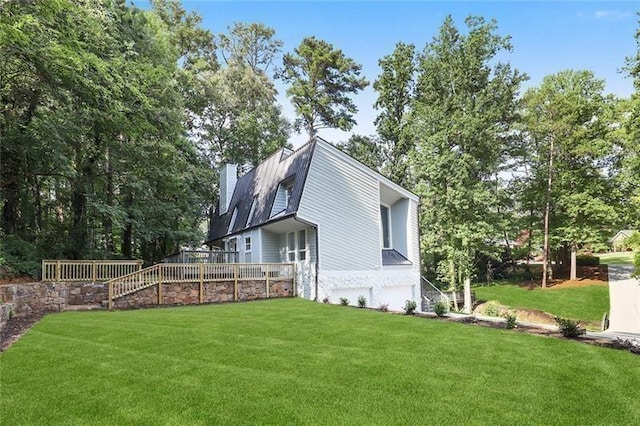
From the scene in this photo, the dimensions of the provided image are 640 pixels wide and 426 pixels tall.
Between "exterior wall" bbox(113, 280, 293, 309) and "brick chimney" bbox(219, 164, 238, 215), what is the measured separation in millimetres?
10730

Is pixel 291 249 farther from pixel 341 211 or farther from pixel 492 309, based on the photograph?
pixel 492 309

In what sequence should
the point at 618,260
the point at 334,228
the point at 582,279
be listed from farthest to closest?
the point at 618,260 < the point at 582,279 < the point at 334,228

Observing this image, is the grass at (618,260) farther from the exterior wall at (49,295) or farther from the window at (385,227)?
the exterior wall at (49,295)

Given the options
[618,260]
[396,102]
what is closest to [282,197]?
[396,102]

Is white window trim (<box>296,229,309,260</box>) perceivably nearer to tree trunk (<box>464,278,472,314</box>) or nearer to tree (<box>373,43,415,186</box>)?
tree trunk (<box>464,278,472,314</box>)

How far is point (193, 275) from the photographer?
1391 centimetres

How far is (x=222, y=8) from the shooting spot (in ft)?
41.9

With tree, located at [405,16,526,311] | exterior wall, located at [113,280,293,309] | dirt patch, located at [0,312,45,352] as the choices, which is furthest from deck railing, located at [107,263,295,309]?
tree, located at [405,16,526,311]

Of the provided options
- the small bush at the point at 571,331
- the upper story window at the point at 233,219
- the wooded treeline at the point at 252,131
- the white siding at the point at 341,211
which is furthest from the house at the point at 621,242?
the upper story window at the point at 233,219

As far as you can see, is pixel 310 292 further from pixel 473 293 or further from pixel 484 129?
pixel 484 129

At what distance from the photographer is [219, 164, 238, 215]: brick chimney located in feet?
81.1

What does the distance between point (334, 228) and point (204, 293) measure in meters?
5.69

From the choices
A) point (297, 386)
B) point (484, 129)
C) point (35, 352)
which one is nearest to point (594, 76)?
point (484, 129)

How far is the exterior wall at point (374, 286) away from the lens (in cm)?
1477
